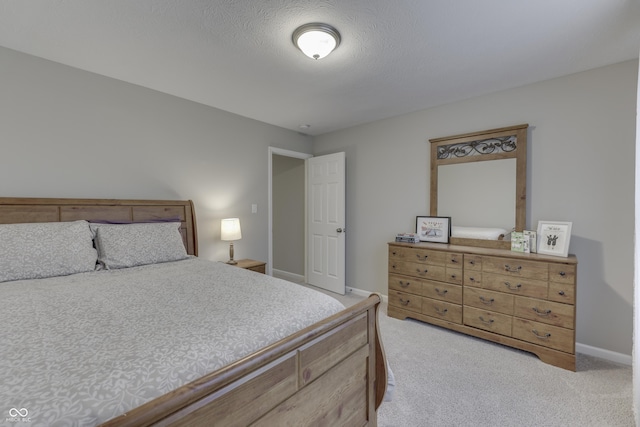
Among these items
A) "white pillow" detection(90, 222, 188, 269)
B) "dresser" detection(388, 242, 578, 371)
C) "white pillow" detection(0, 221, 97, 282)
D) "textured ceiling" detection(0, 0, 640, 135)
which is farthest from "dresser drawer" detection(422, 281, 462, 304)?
"white pillow" detection(0, 221, 97, 282)

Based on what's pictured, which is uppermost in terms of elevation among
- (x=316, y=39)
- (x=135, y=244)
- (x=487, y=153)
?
(x=316, y=39)

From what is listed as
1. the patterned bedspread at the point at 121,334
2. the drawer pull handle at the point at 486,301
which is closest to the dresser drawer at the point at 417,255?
the drawer pull handle at the point at 486,301

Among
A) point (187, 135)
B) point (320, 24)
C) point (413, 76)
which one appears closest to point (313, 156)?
point (187, 135)

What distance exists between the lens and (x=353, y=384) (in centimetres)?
127

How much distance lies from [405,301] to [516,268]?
1111mm

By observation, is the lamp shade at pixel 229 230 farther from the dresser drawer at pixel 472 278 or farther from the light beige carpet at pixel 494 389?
the dresser drawer at pixel 472 278

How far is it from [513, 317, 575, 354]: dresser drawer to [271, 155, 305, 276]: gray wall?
10.2ft

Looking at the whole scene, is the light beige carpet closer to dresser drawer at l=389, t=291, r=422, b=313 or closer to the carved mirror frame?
dresser drawer at l=389, t=291, r=422, b=313

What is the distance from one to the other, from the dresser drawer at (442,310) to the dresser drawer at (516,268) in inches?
18.9

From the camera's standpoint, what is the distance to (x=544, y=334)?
2.21 metres

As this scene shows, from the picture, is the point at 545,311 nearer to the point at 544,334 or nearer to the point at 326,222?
the point at 544,334

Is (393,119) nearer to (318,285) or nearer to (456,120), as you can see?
(456,120)

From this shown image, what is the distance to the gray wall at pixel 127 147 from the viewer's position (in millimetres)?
2127

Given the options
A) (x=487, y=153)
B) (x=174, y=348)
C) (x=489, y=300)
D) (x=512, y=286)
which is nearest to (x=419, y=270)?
(x=489, y=300)
